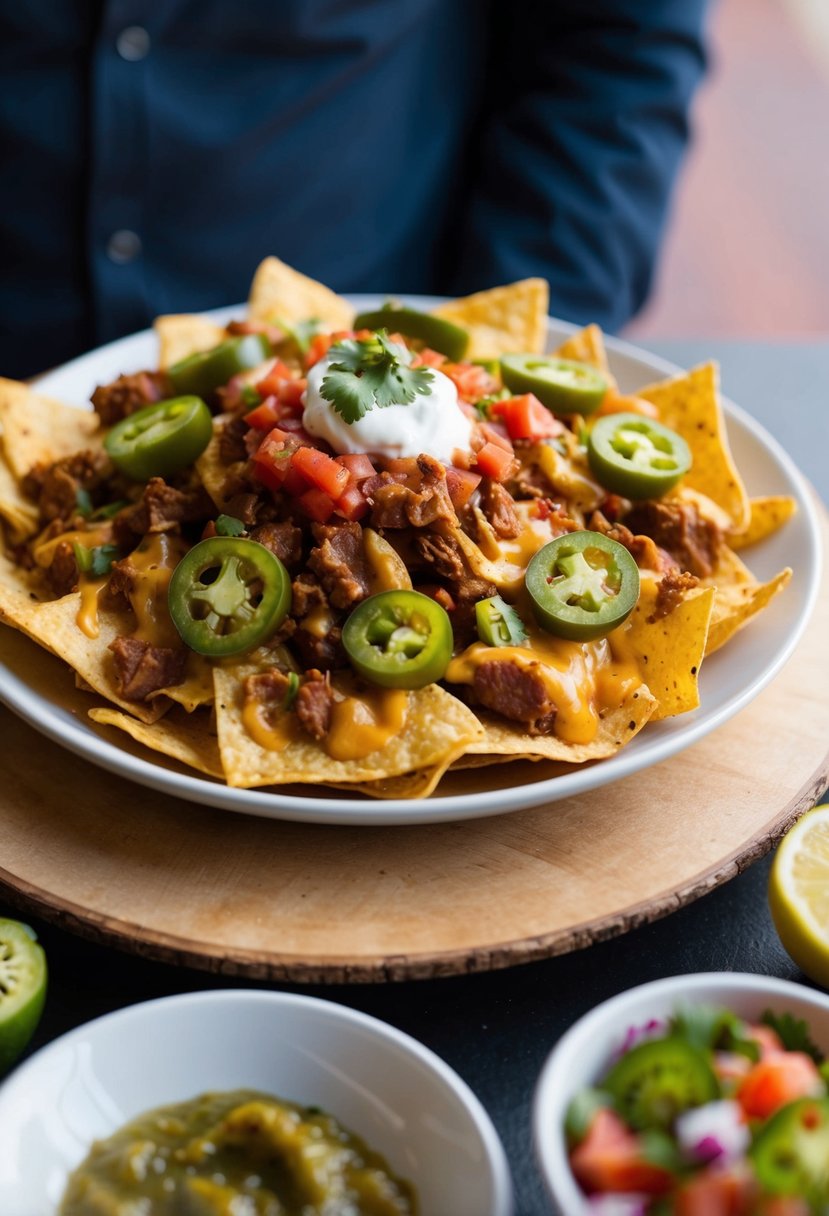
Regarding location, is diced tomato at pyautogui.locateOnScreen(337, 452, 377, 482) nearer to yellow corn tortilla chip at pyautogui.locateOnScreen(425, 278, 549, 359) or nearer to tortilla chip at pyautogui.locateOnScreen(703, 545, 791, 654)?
tortilla chip at pyautogui.locateOnScreen(703, 545, 791, 654)

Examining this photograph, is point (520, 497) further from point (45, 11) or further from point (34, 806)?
point (45, 11)

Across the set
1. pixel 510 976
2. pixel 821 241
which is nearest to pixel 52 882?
pixel 510 976

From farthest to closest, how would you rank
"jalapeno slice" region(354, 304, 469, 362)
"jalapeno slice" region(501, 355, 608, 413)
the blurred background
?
the blurred background < "jalapeno slice" region(354, 304, 469, 362) < "jalapeno slice" region(501, 355, 608, 413)

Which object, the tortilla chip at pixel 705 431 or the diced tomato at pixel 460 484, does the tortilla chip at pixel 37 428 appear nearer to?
the diced tomato at pixel 460 484

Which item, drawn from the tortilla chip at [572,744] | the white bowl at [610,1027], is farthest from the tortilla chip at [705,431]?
the white bowl at [610,1027]

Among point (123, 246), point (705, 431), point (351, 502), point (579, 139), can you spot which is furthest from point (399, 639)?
point (579, 139)

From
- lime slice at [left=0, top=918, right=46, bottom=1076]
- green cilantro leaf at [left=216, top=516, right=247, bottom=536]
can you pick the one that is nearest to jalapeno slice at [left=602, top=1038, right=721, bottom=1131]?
lime slice at [left=0, top=918, right=46, bottom=1076]
